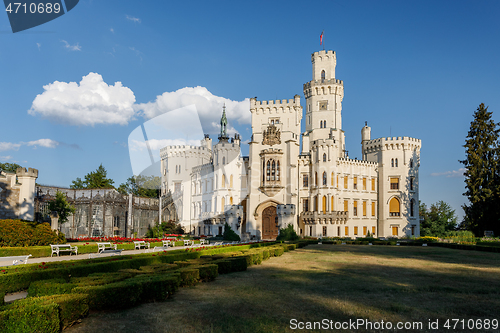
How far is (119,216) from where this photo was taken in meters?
46.8

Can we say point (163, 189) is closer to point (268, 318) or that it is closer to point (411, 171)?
point (411, 171)

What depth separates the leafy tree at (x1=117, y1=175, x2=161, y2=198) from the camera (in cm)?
8594

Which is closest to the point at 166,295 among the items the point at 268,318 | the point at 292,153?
the point at 268,318

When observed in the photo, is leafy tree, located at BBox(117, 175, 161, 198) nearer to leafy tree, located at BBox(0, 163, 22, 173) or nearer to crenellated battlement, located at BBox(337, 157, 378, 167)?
leafy tree, located at BBox(0, 163, 22, 173)

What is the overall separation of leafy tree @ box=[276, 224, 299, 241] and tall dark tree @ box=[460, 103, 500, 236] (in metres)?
23.3

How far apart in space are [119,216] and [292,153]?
2503 cm

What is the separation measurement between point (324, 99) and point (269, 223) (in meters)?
22.2

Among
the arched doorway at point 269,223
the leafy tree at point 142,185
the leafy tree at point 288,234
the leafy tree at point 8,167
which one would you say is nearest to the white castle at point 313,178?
the arched doorway at point 269,223

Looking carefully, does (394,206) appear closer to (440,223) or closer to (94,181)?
(440,223)

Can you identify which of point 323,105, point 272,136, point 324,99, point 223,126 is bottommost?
point 272,136

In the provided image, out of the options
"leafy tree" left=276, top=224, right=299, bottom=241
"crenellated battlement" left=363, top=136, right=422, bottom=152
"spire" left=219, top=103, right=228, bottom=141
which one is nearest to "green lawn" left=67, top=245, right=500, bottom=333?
"leafy tree" left=276, top=224, right=299, bottom=241

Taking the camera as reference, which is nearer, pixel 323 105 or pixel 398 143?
pixel 398 143

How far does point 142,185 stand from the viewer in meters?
88.4

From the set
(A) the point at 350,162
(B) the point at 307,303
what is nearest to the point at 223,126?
(A) the point at 350,162
